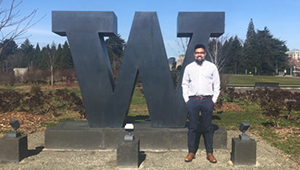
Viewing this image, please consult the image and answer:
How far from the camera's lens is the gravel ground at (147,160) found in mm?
4207

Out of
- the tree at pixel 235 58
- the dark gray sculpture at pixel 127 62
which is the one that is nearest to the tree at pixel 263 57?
the tree at pixel 235 58

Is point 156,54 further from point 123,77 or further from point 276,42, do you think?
point 276,42

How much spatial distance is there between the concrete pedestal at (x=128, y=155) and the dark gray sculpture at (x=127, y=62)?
135 cm

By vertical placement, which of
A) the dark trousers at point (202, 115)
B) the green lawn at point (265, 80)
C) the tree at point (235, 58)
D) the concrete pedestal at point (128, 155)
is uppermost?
the tree at point (235, 58)

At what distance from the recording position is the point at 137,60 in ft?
17.6

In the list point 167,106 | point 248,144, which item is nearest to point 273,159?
point 248,144

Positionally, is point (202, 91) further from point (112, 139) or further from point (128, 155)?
point (112, 139)

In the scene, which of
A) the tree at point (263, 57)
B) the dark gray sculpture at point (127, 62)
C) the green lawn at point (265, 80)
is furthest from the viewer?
the tree at point (263, 57)

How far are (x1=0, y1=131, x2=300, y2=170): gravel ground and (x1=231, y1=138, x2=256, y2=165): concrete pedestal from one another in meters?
0.10

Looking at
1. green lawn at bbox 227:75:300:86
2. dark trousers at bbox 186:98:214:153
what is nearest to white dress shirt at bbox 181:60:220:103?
dark trousers at bbox 186:98:214:153

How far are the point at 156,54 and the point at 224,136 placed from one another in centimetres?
231

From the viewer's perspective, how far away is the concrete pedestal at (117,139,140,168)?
13.6 feet

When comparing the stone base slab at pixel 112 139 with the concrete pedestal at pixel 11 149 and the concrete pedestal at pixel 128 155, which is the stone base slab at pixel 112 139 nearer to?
the concrete pedestal at pixel 11 149

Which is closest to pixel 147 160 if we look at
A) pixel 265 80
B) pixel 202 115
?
pixel 202 115
